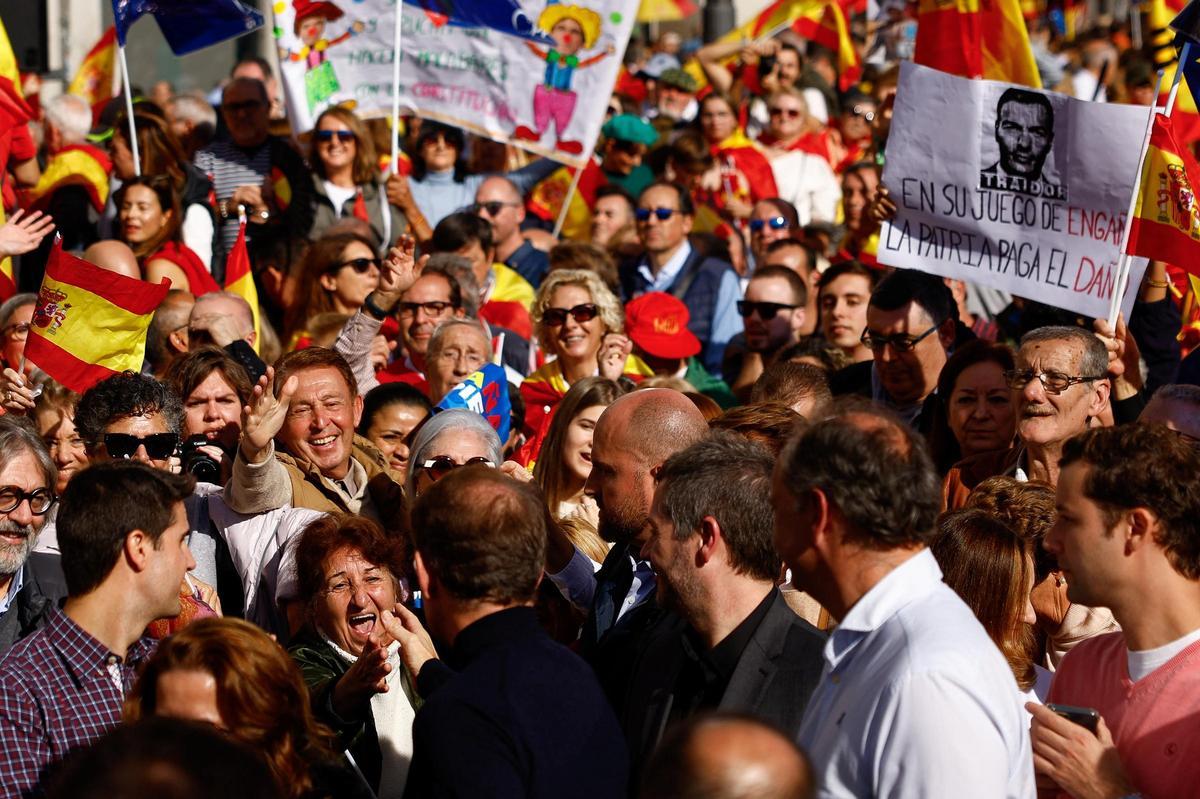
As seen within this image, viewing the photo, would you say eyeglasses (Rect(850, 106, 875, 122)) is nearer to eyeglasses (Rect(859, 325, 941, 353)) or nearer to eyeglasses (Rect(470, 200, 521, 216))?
eyeglasses (Rect(470, 200, 521, 216))

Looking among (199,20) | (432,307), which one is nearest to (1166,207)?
(432,307)

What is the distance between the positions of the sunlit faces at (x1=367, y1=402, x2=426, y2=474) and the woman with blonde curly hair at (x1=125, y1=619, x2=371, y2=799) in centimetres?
317

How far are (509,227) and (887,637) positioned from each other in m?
7.22

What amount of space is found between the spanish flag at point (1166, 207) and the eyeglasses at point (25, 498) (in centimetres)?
422

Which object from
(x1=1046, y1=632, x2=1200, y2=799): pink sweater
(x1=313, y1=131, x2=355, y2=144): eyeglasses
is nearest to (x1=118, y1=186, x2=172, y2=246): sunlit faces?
(x1=313, y1=131, x2=355, y2=144): eyeglasses

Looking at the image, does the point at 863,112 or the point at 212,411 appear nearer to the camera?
the point at 212,411

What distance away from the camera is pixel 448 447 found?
17.9ft

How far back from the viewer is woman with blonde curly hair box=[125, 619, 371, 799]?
342 cm

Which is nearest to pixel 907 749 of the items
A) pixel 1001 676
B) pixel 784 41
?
pixel 1001 676

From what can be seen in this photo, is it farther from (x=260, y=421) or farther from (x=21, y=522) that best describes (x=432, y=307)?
(x=21, y=522)

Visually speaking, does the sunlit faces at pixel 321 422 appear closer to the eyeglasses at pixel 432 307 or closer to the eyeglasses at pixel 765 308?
the eyeglasses at pixel 432 307

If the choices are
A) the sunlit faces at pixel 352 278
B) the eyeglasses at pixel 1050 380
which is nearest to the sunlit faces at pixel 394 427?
the sunlit faces at pixel 352 278

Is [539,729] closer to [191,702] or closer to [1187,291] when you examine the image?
[191,702]

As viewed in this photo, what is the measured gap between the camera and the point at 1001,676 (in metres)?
2.98
